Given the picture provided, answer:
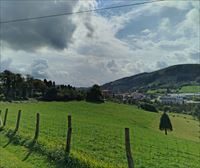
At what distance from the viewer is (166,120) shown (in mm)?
84625

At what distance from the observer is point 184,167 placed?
23266 millimetres

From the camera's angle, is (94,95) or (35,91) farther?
(35,91)

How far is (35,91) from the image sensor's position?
130000mm

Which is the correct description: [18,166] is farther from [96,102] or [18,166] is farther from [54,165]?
[96,102]

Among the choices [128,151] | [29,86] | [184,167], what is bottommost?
[184,167]

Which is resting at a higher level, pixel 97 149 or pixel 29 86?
pixel 29 86

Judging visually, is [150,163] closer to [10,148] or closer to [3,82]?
[10,148]

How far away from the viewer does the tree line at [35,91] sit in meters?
112

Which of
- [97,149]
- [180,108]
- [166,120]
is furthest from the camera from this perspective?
[180,108]

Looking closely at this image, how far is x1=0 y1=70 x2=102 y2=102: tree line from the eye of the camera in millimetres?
112375

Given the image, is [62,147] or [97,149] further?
[97,149]

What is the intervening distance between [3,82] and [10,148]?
10804cm

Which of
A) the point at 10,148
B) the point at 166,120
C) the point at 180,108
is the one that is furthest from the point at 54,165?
the point at 180,108

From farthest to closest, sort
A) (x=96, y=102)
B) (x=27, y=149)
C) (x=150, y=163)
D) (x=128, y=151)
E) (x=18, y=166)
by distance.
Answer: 1. (x=96, y=102)
2. (x=150, y=163)
3. (x=27, y=149)
4. (x=18, y=166)
5. (x=128, y=151)
